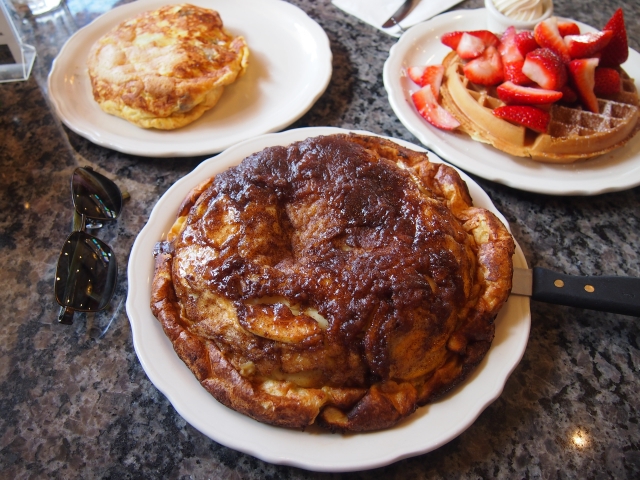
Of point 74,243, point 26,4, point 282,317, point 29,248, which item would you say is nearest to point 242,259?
point 282,317

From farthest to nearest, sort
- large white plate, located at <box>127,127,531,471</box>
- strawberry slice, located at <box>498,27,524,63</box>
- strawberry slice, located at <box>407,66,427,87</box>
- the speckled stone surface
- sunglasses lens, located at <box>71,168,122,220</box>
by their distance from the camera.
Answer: strawberry slice, located at <box>407,66,427,87</box> → strawberry slice, located at <box>498,27,524,63</box> → sunglasses lens, located at <box>71,168,122,220</box> → the speckled stone surface → large white plate, located at <box>127,127,531,471</box>

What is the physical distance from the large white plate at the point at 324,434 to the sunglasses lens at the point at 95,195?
0.42 meters

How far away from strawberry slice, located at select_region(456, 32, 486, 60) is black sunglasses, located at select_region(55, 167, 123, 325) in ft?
4.85

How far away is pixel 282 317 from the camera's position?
3.54 ft

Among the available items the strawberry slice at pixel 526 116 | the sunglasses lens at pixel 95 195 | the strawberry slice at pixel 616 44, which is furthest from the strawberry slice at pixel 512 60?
the sunglasses lens at pixel 95 195

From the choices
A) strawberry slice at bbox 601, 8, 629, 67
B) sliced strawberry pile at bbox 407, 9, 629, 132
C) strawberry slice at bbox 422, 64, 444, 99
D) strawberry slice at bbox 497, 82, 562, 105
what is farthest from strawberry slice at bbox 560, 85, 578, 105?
strawberry slice at bbox 422, 64, 444, 99

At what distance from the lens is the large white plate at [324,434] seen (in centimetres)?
103

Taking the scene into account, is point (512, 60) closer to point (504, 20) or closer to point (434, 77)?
point (434, 77)

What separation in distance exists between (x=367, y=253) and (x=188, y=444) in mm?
654

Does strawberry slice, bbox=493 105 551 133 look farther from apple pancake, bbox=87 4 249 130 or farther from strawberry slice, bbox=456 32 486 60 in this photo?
apple pancake, bbox=87 4 249 130

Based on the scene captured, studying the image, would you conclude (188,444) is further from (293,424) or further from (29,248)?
(29,248)

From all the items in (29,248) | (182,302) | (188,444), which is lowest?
(188,444)

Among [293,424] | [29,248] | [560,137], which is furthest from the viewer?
[560,137]

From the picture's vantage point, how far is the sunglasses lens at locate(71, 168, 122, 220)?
160cm
